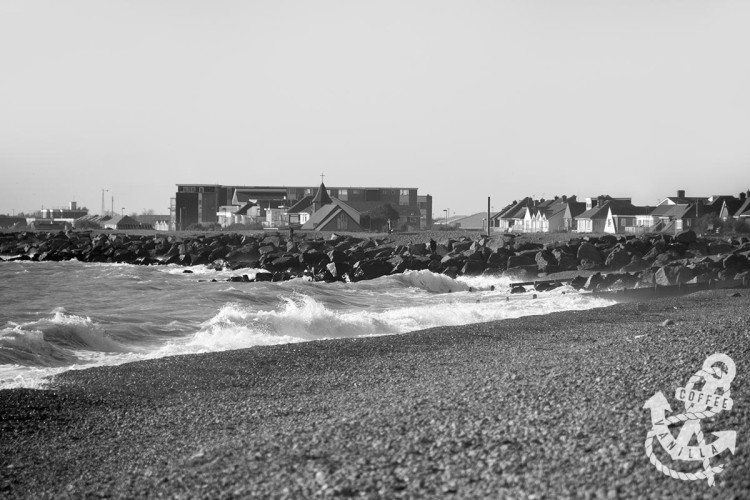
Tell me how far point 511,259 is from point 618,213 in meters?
42.0

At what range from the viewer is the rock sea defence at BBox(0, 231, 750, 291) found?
3031 centimetres

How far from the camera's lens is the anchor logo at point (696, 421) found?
21.6 feet

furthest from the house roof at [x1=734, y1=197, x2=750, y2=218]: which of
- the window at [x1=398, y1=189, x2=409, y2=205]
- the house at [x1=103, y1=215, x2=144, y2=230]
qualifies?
the house at [x1=103, y1=215, x2=144, y2=230]

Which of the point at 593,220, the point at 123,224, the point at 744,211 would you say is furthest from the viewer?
the point at 123,224

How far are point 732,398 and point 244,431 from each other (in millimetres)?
4982

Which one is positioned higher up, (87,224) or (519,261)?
(87,224)

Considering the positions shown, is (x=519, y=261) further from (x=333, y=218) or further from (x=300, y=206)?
(x=300, y=206)

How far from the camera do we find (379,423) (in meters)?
8.35

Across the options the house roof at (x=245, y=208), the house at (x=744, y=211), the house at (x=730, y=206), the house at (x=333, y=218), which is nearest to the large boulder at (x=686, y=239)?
the house at (x=744, y=211)

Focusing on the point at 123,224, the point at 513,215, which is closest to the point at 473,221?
the point at 513,215

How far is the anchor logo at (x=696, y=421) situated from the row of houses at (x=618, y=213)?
178 ft

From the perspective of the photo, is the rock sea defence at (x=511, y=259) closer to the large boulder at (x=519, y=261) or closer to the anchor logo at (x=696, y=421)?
the large boulder at (x=519, y=261)

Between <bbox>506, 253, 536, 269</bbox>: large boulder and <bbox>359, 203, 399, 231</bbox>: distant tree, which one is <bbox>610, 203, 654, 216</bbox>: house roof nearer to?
<bbox>359, 203, 399, 231</bbox>: distant tree

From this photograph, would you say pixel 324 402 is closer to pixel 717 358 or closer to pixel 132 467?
pixel 132 467
